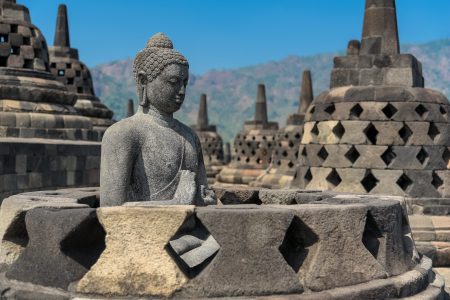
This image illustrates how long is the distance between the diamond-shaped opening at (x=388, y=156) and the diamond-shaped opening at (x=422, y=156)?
A: 0.28 meters

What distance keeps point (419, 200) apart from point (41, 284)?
Result: 480 centimetres

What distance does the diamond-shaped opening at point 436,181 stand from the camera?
7.20 metres

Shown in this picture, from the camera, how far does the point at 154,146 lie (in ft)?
13.9

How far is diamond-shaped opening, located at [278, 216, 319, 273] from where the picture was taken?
12.0 feet

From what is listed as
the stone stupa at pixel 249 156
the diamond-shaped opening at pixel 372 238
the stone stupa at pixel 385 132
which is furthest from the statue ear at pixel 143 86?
the stone stupa at pixel 249 156

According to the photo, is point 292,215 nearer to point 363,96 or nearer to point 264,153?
point 363,96

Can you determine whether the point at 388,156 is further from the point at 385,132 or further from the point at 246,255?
the point at 246,255

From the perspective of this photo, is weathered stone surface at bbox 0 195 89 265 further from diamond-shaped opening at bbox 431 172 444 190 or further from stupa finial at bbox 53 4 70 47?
stupa finial at bbox 53 4 70 47

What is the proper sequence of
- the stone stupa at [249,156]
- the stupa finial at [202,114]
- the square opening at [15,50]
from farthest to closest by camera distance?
the stupa finial at [202,114]
the stone stupa at [249,156]
the square opening at [15,50]

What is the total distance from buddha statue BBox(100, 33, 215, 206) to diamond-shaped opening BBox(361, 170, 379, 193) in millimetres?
3253

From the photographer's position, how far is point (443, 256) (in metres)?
6.46

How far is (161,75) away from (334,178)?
3.75 metres

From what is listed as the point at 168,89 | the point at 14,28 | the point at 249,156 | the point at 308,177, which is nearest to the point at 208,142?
the point at 249,156

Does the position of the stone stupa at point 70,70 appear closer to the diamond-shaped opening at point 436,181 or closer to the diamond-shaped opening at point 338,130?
the diamond-shaped opening at point 338,130
